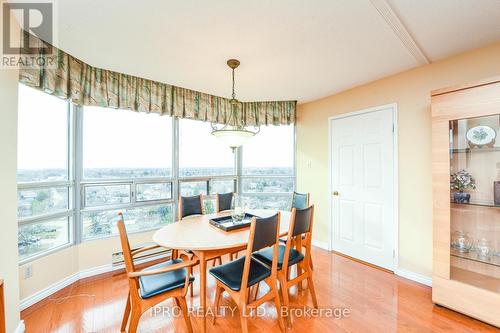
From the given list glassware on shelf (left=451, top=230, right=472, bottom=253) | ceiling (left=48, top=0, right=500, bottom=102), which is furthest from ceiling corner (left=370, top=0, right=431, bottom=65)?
glassware on shelf (left=451, top=230, right=472, bottom=253)

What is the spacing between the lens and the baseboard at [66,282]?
2041 millimetres

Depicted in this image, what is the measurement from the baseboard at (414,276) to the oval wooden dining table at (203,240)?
161 centimetres

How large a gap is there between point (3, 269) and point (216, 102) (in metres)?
2.99

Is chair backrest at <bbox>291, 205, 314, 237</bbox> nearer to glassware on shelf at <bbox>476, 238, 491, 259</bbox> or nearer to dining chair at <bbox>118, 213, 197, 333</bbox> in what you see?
dining chair at <bbox>118, 213, 197, 333</bbox>

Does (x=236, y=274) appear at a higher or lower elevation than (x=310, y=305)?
higher

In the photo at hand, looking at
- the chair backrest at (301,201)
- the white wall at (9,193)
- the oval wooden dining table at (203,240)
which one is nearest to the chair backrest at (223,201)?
the oval wooden dining table at (203,240)

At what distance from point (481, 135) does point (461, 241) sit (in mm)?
1006

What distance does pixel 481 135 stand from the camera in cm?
198

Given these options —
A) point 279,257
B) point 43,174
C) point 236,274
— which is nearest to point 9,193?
point 43,174

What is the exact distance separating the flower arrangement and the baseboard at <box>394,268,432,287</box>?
108 centimetres

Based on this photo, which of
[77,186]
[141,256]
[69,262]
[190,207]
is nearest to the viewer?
[69,262]

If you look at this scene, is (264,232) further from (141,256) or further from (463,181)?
(141,256)

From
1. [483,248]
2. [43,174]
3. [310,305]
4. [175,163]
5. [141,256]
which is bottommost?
[310,305]

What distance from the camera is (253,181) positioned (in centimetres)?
395
